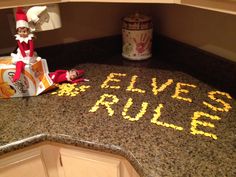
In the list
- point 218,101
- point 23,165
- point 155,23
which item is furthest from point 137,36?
point 23,165

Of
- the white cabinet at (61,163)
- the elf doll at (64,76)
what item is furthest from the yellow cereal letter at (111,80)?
the white cabinet at (61,163)

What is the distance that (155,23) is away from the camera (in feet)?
4.32

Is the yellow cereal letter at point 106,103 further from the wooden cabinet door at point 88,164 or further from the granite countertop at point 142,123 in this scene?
the wooden cabinet door at point 88,164

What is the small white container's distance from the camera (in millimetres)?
1126

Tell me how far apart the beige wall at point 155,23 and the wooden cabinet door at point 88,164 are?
62 cm

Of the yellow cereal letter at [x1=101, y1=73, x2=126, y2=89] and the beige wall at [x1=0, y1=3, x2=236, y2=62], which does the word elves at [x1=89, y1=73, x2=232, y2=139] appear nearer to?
the yellow cereal letter at [x1=101, y1=73, x2=126, y2=89]

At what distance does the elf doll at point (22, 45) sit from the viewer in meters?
0.85

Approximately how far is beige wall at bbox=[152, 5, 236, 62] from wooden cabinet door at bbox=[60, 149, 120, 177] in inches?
25.4

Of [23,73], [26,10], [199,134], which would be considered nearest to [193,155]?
[199,134]

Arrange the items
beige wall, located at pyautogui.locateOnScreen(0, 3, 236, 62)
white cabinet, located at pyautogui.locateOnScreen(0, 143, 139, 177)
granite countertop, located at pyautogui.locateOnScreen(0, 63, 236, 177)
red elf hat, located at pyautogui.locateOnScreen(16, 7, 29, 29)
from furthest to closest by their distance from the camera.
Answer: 1. beige wall, located at pyautogui.locateOnScreen(0, 3, 236, 62)
2. red elf hat, located at pyautogui.locateOnScreen(16, 7, 29, 29)
3. white cabinet, located at pyautogui.locateOnScreen(0, 143, 139, 177)
4. granite countertop, located at pyautogui.locateOnScreen(0, 63, 236, 177)

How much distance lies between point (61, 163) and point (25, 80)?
35cm

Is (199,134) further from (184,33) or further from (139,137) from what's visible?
(184,33)

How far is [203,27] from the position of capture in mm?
1021

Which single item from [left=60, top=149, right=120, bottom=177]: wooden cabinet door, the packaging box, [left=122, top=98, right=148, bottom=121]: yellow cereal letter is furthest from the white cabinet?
the packaging box
